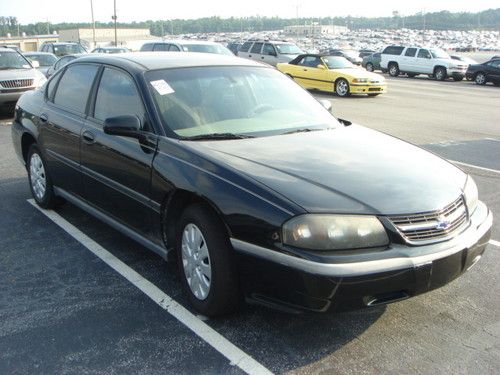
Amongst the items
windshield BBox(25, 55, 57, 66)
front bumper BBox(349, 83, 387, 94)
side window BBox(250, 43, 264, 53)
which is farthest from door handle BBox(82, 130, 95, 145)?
side window BBox(250, 43, 264, 53)

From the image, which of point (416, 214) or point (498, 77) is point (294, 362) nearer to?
point (416, 214)

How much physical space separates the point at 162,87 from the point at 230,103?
53 cm

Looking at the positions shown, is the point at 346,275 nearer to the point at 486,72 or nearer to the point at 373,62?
the point at 486,72

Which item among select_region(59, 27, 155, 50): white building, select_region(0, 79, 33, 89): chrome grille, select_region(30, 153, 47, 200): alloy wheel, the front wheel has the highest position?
select_region(59, 27, 155, 50): white building

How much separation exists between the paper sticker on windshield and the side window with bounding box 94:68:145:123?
0.15 m

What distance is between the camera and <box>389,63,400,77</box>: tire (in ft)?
101

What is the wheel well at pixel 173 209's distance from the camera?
353 cm

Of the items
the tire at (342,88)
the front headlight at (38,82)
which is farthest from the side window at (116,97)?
the tire at (342,88)

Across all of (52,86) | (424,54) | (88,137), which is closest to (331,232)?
(88,137)

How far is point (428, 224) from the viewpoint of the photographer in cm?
307

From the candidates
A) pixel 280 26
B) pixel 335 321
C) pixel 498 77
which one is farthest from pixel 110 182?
pixel 280 26

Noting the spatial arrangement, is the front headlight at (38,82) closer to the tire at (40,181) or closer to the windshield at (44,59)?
the windshield at (44,59)

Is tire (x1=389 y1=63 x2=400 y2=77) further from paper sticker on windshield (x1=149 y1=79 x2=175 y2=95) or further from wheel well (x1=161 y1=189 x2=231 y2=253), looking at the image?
wheel well (x1=161 y1=189 x2=231 y2=253)

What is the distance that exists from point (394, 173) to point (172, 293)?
5.64 ft
